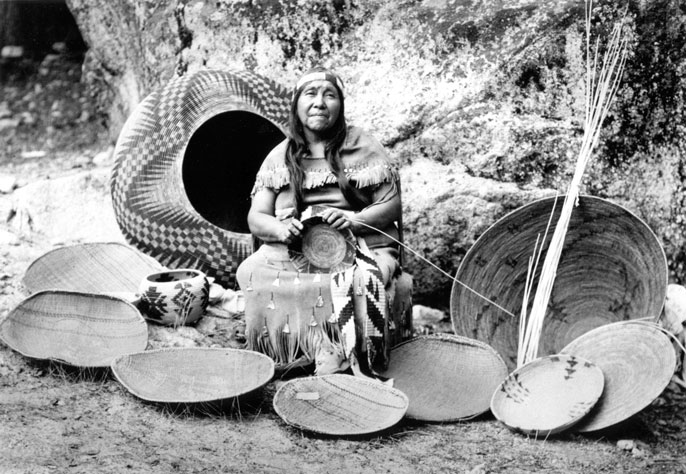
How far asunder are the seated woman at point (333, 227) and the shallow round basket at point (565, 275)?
473mm

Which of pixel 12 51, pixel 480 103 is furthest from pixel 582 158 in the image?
pixel 12 51

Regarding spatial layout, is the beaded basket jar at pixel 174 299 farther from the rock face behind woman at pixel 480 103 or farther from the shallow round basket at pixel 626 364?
the shallow round basket at pixel 626 364

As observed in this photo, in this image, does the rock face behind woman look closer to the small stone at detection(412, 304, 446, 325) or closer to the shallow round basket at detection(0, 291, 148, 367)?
the small stone at detection(412, 304, 446, 325)

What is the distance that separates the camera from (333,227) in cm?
448

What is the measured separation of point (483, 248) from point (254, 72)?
1.99m

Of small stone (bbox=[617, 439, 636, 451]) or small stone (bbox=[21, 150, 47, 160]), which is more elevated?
small stone (bbox=[21, 150, 47, 160])

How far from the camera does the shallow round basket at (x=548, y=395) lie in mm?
4027

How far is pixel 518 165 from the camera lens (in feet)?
17.9

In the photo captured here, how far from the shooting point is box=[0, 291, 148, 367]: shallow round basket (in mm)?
4566

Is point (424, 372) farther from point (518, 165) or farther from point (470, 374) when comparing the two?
point (518, 165)

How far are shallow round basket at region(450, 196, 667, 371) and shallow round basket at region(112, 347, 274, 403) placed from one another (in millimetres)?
1089

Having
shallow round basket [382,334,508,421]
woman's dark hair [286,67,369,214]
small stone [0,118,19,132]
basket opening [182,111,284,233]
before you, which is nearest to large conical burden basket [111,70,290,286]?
basket opening [182,111,284,233]

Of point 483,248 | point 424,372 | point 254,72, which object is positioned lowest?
point 424,372

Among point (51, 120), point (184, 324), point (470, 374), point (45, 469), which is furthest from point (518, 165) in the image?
point (51, 120)
